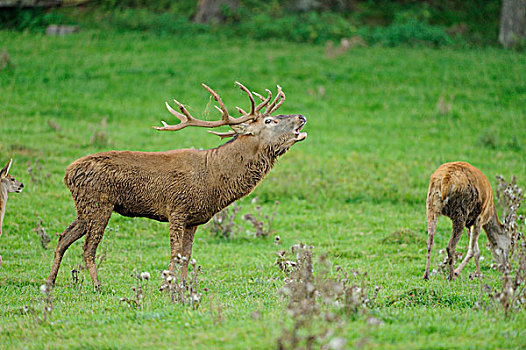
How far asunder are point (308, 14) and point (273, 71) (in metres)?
5.97

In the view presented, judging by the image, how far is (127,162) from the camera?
8109mm

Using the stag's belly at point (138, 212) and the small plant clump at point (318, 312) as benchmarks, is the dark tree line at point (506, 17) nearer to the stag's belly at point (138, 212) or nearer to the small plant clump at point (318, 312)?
the stag's belly at point (138, 212)

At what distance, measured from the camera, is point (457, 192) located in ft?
28.7

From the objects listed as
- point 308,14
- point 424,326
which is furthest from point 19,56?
point 424,326

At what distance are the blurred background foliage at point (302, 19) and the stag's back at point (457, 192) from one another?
55.2 ft

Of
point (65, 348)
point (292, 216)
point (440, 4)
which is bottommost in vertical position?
point (292, 216)

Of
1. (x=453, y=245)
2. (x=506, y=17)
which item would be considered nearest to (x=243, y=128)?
(x=453, y=245)

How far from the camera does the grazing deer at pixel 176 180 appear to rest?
7984 mm

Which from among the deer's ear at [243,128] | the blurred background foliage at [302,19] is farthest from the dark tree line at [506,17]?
the deer's ear at [243,128]

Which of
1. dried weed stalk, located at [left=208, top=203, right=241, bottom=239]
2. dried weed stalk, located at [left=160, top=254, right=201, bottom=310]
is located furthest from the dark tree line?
dried weed stalk, located at [left=160, top=254, right=201, bottom=310]

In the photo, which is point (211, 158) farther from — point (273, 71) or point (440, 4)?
point (440, 4)

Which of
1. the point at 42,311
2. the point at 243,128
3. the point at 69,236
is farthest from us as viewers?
the point at 243,128

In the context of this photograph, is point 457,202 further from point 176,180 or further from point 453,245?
point 176,180

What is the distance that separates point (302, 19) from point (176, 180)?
64.3 ft
